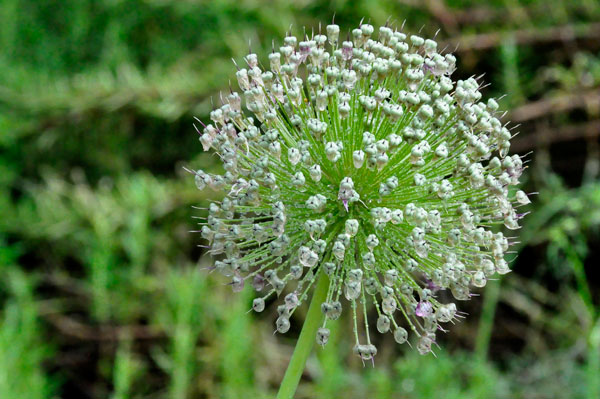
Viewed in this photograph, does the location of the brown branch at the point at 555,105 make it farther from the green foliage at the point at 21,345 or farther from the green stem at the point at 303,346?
the green foliage at the point at 21,345

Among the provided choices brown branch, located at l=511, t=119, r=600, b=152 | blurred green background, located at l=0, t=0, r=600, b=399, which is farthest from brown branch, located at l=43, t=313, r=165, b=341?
brown branch, located at l=511, t=119, r=600, b=152

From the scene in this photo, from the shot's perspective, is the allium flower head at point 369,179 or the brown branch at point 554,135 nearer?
the allium flower head at point 369,179

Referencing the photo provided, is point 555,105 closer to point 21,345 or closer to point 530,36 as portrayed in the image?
point 530,36

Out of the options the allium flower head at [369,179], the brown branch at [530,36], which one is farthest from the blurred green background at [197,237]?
the allium flower head at [369,179]

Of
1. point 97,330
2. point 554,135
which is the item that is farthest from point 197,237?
point 554,135

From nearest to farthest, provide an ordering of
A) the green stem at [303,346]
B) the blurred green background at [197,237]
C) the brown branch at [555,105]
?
the green stem at [303,346], the blurred green background at [197,237], the brown branch at [555,105]

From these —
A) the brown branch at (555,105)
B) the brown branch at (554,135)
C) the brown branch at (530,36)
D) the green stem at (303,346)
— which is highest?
the brown branch at (530,36)

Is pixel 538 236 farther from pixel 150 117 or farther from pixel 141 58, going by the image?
pixel 141 58

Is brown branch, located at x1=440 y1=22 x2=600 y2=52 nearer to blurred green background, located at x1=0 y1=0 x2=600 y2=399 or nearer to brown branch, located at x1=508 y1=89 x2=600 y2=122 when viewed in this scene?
blurred green background, located at x1=0 y1=0 x2=600 y2=399
